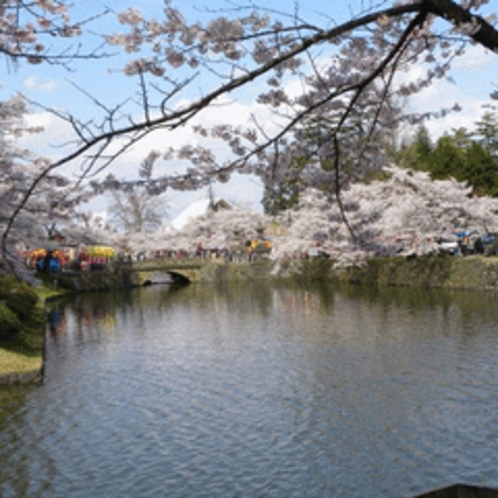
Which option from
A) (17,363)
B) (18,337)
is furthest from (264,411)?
(18,337)

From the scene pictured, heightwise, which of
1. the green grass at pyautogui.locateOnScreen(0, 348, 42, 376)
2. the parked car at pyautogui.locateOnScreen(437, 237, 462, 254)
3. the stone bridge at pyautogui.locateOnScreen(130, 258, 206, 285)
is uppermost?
the parked car at pyautogui.locateOnScreen(437, 237, 462, 254)

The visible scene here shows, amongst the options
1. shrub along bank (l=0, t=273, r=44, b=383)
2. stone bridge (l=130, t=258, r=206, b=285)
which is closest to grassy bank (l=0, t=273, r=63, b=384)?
shrub along bank (l=0, t=273, r=44, b=383)

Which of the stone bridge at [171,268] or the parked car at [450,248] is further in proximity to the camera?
the stone bridge at [171,268]

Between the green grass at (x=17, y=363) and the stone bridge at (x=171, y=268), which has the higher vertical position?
the stone bridge at (x=171, y=268)

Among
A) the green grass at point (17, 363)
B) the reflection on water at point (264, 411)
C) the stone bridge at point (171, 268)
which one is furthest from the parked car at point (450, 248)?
the green grass at point (17, 363)

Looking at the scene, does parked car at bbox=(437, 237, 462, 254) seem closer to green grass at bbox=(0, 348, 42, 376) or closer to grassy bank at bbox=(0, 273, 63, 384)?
grassy bank at bbox=(0, 273, 63, 384)

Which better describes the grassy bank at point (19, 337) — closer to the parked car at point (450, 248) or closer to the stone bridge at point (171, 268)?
the parked car at point (450, 248)

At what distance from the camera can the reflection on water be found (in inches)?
360

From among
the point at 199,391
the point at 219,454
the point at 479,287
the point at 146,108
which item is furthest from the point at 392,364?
the point at 479,287

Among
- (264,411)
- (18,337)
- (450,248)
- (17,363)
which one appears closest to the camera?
(264,411)

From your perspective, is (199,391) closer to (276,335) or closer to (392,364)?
(392,364)

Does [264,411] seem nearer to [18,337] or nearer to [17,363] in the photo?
[17,363]

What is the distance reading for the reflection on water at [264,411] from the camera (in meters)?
9.15

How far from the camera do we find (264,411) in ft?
40.4
